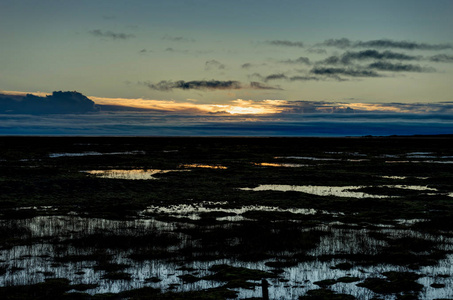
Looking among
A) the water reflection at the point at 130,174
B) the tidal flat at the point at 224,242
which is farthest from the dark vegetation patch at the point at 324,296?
the water reflection at the point at 130,174

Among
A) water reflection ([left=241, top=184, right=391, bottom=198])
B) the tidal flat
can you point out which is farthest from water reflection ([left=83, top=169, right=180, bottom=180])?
water reflection ([left=241, top=184, right=391, bottom=198])

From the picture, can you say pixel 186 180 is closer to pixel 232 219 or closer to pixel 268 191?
pixel 268 191

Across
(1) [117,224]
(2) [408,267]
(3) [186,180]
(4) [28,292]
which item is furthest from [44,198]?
(2) [408,267]

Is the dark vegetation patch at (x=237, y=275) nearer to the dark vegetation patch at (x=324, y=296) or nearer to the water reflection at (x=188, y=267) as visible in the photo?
the water reflection at (x=188, y=267)

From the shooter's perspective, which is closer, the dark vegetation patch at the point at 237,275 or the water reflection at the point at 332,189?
the dark vegetation patch at the point at 237,275

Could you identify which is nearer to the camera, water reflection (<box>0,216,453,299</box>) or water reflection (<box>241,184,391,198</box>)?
water reflection (<box>0,216,453,299</box>)

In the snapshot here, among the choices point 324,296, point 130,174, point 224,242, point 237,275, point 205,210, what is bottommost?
point 130,174

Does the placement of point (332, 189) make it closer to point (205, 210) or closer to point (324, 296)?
point (205, 210)

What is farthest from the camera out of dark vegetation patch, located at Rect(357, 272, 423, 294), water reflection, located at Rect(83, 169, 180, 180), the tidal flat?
water reflection, located at Rect(83, 169, 180, 180)

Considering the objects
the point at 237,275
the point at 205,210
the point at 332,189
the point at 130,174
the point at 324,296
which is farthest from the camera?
the point at 130,174

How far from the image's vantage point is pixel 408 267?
14094 mm

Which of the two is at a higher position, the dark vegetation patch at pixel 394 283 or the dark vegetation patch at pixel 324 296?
the dark vegetation patch at pixel 394 283

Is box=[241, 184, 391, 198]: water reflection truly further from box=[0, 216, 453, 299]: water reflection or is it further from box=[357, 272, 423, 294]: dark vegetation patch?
box=[357, 272, 423, 294]: dark vegetation patch

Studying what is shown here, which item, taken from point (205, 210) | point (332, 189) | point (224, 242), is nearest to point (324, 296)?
point (224, 242)
